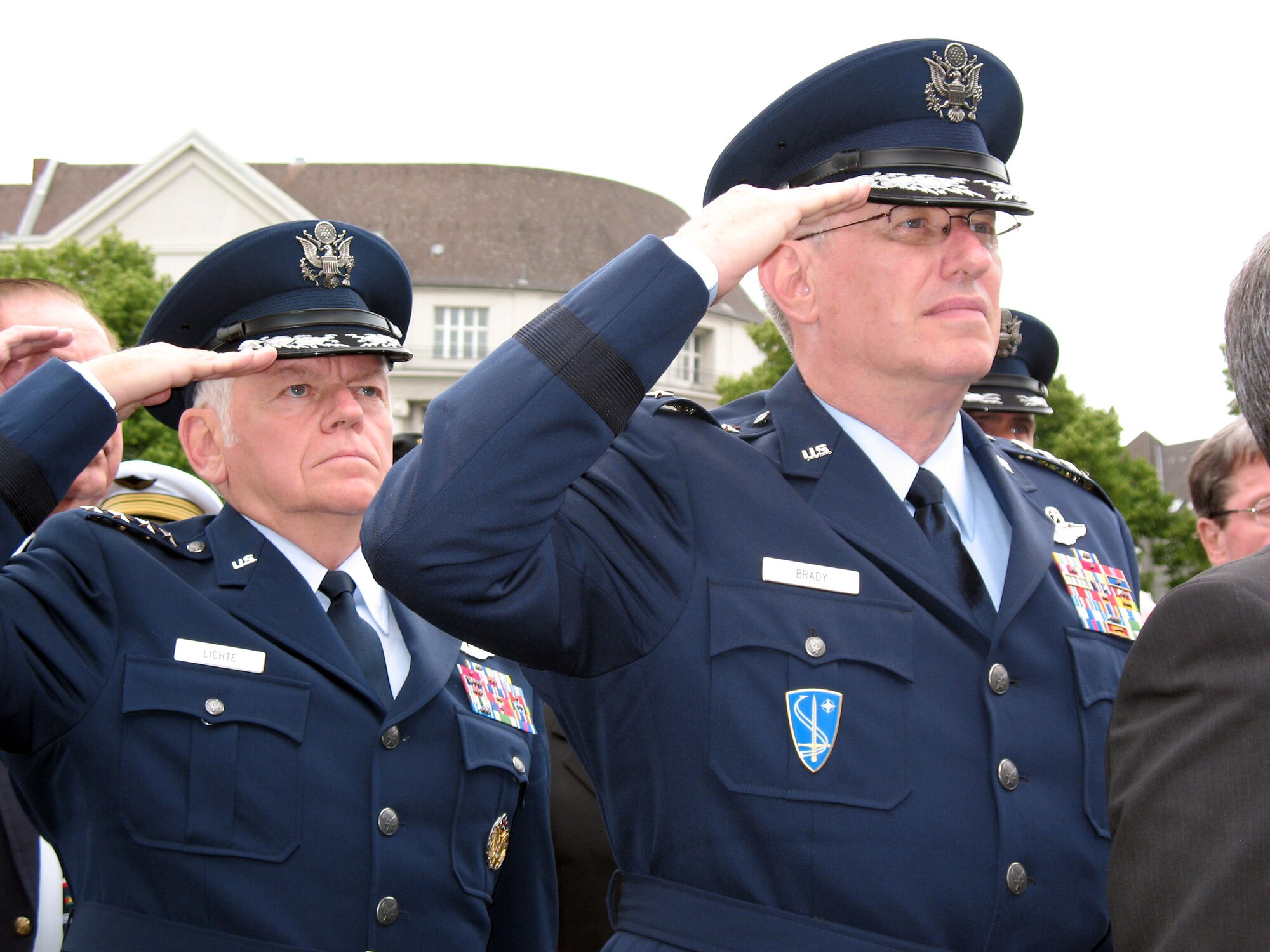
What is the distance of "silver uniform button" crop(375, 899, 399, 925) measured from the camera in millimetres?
3283

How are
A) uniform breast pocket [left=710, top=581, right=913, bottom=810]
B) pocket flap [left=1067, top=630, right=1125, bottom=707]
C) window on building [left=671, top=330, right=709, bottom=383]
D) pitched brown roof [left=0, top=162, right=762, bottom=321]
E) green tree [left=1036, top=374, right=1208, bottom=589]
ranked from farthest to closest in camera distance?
window on building [left=671, top=330, right=709, bottom=383]
pitched brown roof [left=0, top=162, right=762, bottom=321]
green tree [left=1036, top=374, right=1208, bottom=589]
pocket flap [left=1067, top=630, right=1125, bottom=707]
uniform breast pocket [left=710, top=581, right=913, bottom=810]

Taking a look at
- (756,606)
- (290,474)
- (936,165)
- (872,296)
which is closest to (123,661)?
(290,474)

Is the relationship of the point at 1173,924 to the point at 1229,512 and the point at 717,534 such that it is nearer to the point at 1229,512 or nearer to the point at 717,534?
the point at 717,534

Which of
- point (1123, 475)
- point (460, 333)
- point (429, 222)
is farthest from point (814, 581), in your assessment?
point (429, 222)

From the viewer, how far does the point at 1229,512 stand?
5039mm

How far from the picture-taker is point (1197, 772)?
1833 mm

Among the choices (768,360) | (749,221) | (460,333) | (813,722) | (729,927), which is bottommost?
(460,333)

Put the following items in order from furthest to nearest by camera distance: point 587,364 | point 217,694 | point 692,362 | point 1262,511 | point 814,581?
point 692,362 → point 1262,511 → point 217,694 → point 814,581 → point 587,364

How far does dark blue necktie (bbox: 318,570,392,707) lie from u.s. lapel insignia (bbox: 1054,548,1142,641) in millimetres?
1663

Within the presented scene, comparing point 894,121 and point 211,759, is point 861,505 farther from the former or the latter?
point 211,759

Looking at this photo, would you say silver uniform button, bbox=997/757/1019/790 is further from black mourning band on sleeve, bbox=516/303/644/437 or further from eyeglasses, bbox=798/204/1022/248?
eyeglasses, bbox=798/204/1022/248

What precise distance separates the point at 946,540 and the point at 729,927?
89 centimetres

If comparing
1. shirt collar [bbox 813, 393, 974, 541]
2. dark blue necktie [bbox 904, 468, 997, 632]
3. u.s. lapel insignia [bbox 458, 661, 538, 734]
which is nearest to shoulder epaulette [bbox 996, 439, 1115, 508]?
shirt collar [bbox 813, 393, 974, 541]

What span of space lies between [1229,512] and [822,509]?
2839 mm
